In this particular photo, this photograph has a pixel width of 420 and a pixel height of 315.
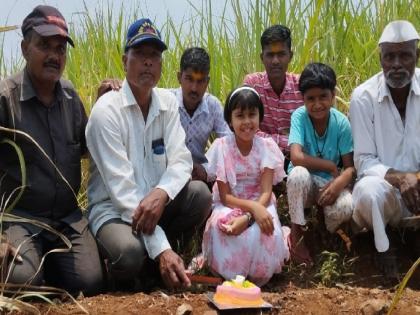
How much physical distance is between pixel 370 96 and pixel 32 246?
6.96 feet

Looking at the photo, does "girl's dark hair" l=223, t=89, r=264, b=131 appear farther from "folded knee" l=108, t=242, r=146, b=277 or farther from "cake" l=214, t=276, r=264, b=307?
"cake" l=214, t=276, r=264, b=307

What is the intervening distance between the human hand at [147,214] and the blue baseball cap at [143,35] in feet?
2.82

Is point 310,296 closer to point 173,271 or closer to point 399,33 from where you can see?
point 173,271

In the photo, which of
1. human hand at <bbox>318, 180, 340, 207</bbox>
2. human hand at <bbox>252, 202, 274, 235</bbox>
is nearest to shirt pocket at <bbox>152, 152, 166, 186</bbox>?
human hand at <bbox>252, 202, 274, 235</bbox>

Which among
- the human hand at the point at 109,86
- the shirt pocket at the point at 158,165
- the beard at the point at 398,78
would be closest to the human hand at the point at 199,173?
the shirt pocket at the point at 158,165

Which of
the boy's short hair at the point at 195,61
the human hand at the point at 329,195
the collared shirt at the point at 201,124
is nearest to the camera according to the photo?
the human hand at the point at 329,195

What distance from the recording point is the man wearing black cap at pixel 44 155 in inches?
150

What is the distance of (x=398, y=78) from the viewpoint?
4148 millimetres

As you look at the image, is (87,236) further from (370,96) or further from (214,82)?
(214,82)

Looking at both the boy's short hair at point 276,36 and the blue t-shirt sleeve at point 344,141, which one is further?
the boy's short hair at point 276,36

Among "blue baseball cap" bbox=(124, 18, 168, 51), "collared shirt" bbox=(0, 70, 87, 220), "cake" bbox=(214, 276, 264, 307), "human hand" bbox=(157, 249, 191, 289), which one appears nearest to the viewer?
"cake" bbox=(214, 276, 264, 307)

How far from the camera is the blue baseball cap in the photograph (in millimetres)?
3939

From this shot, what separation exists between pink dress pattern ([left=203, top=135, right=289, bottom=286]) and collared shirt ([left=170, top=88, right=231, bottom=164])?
0.55 metres

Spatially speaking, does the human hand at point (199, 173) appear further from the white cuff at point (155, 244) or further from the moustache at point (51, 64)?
the moustache at point (51, 64)
